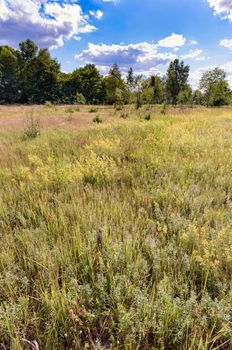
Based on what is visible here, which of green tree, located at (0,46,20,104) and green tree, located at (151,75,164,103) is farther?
green tree, located at (151,75,164,103)

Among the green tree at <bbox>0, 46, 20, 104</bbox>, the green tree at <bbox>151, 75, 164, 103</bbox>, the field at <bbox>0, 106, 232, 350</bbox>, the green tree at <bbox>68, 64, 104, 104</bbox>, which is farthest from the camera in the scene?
the green tree at <bbox>68, 64, 104, 104</bbox>

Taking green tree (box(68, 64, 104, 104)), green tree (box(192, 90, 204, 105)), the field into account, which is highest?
green tree (box(68, 64, 104, 104))

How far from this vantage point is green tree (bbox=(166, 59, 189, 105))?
56438mm

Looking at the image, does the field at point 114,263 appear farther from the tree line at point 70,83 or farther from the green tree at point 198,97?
the green tree at point 198,97

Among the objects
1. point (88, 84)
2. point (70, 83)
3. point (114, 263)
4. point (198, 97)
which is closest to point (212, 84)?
point (198, 97)

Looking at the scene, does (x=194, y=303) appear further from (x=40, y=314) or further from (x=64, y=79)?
(x=64, y=79)

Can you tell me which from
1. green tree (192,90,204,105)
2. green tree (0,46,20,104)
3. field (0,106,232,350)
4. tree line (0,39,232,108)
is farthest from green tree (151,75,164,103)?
field (0,106,232,350)

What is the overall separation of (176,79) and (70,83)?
85.5 feet

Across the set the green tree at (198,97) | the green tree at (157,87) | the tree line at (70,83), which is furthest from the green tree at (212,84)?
the green tree at (157,87)

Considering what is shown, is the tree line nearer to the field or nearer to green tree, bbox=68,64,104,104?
green tree, bbox=68,64,104,104

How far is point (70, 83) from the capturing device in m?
56.4

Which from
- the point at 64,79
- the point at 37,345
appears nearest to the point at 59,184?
the point at 37,345

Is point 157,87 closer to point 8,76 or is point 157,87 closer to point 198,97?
point 198,97

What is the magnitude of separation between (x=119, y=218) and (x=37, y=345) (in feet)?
4.92
